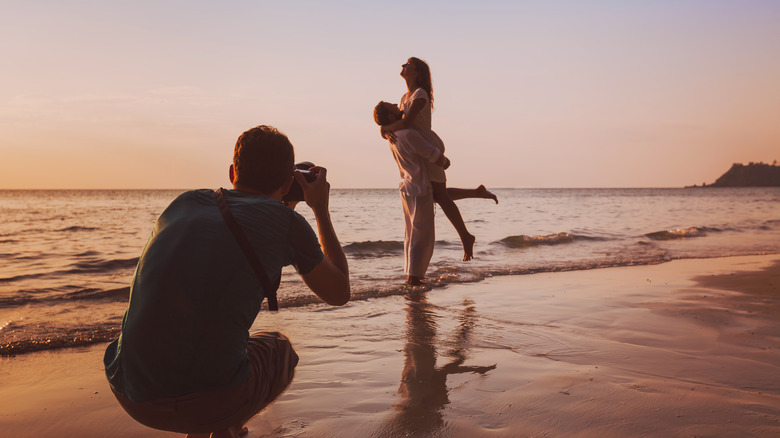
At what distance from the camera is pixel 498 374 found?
310cm

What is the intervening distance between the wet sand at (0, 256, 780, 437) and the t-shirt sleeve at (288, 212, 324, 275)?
945 mm

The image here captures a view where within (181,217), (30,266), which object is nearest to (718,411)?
(181,217)

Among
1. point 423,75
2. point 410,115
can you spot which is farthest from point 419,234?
point 423,75

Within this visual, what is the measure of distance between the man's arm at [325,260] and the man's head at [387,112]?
371 cm

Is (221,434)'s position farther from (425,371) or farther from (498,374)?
(498,374)

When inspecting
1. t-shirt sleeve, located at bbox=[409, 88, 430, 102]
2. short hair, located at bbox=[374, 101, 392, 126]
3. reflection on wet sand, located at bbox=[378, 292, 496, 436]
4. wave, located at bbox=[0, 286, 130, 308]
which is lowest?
wave, located at bbox=[0, 286, 130, 308]

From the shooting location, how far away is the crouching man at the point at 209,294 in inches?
61.7

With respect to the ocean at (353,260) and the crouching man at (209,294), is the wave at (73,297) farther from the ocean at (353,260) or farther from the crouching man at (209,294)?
the crouching man at (209,294)

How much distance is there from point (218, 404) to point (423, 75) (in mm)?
4553

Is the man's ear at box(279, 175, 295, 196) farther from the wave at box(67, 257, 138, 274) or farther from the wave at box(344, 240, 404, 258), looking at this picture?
the wave at box(344, 240, 404, 258)

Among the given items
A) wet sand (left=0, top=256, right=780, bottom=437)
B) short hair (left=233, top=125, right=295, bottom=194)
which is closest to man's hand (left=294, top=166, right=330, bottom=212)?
short hair (left=233, top=125, right=295, bottom=194)

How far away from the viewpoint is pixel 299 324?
452cm

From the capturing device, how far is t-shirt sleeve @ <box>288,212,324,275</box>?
1776 millimetres

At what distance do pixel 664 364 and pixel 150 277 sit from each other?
3033 mm
